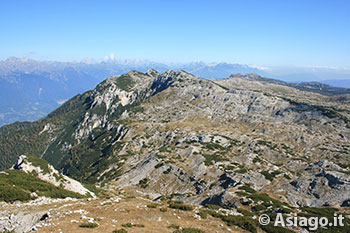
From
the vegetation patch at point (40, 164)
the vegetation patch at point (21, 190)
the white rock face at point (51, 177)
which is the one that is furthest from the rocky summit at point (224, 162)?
the vegetation patch at point (21, 190)

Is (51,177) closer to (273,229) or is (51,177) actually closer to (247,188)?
(273,229)

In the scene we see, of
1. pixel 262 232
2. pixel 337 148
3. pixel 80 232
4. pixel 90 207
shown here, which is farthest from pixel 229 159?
pixel 80 232

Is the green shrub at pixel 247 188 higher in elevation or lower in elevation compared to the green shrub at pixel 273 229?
lower

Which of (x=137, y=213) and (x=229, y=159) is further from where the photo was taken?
(x=229, y=159)

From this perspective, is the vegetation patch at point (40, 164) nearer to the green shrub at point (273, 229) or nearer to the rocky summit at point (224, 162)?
the rocky summit at point (224, 162)

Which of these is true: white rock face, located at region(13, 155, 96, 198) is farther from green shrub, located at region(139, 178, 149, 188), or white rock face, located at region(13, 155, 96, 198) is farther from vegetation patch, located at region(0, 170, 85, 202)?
green shrub, located at region(139, 178, 149, 188)

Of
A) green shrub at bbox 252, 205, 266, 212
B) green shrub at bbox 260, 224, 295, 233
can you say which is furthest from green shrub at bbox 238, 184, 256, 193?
green shrub at bbox 260, 224, 295, 233

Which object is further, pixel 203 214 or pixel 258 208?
pixel 258 208

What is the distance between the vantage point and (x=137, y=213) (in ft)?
93.0

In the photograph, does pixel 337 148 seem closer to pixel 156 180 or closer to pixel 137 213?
pixel 156 180

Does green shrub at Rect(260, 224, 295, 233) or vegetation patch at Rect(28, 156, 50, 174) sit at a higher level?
green shrub at Rect(260, 224, 295, 233)

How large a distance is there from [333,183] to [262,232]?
51288 mm

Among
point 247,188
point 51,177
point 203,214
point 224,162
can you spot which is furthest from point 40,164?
point 224,162

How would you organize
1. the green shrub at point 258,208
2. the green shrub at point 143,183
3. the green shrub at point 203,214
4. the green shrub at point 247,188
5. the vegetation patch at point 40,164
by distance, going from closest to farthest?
1. the green shrub at point 203,214
2. the green shrub at point 258,208
3. the vegetation patch at point 40,164
4. the green shrub at point 247,188
5. the green shrub at point 143,183
